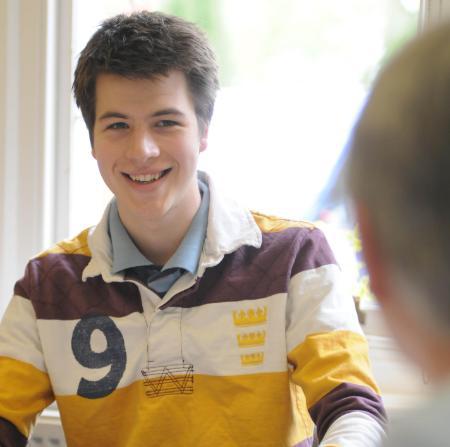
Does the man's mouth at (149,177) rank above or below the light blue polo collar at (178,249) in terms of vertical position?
above

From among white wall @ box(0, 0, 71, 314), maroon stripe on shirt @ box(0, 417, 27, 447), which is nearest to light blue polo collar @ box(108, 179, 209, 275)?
maroon stripe on shirt @ box(0, 417, 27, 447)

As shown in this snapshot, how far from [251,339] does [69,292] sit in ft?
1.35

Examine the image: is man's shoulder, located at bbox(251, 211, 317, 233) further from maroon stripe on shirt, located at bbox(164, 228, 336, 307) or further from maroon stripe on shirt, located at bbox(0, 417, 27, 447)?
maroon stripe on shirt, located at bbox(0, 417, 27, 447)

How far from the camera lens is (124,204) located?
1600mm

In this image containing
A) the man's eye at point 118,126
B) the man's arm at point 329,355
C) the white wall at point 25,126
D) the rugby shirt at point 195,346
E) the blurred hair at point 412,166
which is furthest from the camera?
the white wall at point 25,126

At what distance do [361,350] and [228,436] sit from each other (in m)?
0.32

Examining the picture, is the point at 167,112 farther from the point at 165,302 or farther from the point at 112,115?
the point at 165,302

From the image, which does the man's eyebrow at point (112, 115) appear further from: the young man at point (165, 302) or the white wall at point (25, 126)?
the white wall at point (25, 126)

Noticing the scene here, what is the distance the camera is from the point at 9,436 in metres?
1.49

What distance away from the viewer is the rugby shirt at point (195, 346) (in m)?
1.47

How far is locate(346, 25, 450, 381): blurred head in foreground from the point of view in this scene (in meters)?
0.55

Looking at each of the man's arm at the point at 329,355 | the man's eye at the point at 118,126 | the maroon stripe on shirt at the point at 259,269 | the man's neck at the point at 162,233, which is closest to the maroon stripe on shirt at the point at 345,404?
the man's arm at the point at 329,355

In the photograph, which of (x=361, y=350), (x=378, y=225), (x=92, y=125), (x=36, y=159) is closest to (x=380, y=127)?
(x=378, y=225)

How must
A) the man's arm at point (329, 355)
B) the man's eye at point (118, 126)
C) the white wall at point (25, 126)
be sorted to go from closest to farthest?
the man's arm at point (329, 355) < the man's eye at point (118, 126) < the white wall at point (25, 126)
